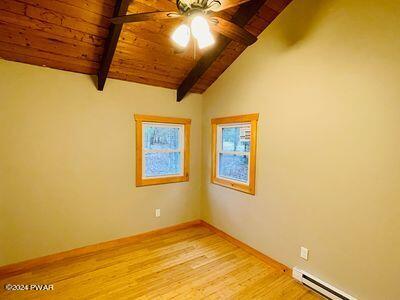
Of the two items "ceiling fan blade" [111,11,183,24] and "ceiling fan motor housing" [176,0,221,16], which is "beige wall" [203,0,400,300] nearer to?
"ceiling fan motor housing" [176,0,221,16]

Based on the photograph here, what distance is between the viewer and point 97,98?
10.0 feet

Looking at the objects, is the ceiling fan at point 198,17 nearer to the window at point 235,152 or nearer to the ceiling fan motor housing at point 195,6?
the ceiling fan motor housing at point 195,6

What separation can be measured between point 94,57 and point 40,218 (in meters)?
2.11

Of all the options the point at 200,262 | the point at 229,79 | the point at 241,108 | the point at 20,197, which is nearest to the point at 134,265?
the point at 200,262

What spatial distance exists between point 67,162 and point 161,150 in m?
1.38

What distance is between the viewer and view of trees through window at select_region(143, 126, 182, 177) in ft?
11.9

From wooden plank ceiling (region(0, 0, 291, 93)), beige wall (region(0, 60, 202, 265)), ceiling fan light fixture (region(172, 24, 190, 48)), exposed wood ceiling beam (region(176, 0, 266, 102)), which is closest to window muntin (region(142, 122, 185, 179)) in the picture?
beige wall (region(0, 60, 202, 265))

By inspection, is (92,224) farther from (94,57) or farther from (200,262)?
(94,57)

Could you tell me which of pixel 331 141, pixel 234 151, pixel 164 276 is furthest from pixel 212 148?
pixel 164 276

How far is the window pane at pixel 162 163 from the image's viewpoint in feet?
12.0

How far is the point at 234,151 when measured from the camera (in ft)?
11.6

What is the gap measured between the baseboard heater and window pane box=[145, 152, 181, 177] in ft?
7.56

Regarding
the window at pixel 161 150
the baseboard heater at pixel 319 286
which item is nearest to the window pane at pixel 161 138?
the window at pixel 161 150

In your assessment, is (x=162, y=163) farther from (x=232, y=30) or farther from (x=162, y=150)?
(x=232, y=30)
